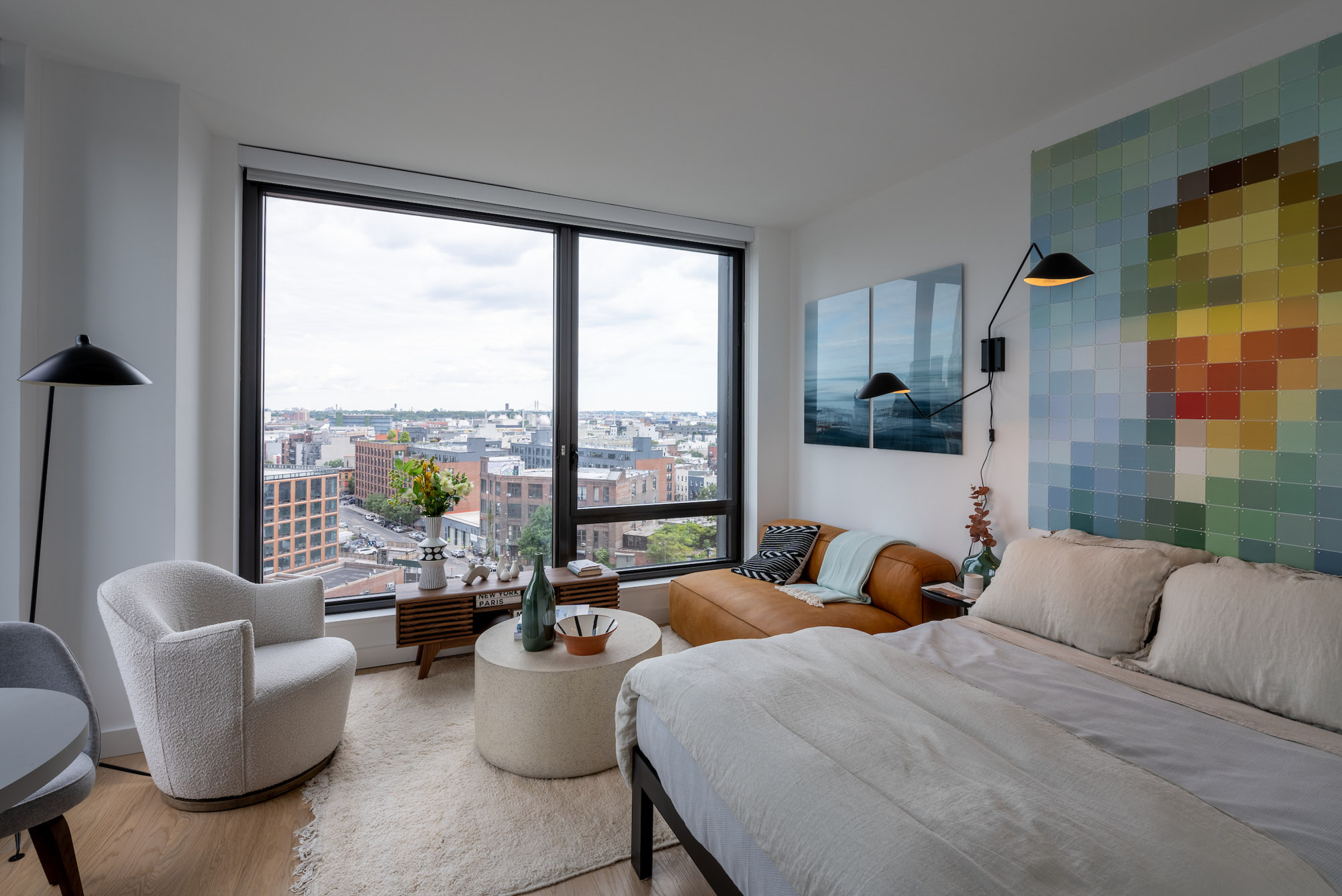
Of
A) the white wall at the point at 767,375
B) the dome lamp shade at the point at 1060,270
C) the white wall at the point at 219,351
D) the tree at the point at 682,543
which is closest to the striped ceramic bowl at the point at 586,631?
the tree at the point at 682,543

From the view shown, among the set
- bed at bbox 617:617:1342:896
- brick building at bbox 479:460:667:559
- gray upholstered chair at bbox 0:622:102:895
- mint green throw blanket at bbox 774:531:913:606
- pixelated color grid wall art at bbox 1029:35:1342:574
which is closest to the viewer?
bed at bbox 617:617:1342:896

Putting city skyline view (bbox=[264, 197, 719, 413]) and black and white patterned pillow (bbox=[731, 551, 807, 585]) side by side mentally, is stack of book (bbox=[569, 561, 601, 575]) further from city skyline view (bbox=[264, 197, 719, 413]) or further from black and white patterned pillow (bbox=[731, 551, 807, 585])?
city skyline view (bbox=[264, 197, 719, 413])

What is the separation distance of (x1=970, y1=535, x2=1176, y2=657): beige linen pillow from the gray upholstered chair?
2.79 metres

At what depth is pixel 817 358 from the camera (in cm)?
429

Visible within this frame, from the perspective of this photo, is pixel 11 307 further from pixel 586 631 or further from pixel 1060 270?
pixel 1060 270

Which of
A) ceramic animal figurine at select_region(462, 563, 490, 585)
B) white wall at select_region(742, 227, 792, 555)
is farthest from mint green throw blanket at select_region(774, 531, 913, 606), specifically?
ceramic animal figurine at select_region(462, 563, 490, 585)

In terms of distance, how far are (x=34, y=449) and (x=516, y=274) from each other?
2.42m

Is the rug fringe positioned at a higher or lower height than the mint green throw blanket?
lower

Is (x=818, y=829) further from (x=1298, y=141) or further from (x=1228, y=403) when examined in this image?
(x=1298, y=141)

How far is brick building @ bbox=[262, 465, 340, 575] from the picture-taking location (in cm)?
347

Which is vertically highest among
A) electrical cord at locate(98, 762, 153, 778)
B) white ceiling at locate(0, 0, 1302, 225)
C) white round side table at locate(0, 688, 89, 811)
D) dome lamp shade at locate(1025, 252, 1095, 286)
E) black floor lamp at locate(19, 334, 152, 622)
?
white ceiling at locate(0, 0, 1302, 225)

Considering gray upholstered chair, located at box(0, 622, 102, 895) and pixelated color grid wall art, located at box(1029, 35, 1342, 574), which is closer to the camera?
gray upholstered chair, located at box(0, 622, 102, 895)

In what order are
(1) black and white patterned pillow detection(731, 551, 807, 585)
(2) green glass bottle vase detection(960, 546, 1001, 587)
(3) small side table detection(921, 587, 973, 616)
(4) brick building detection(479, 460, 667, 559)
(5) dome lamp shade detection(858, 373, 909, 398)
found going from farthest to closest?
(4) brick building detection(479, 460, 667, 559), (1) black and white patterned pillow detection(731, 551, 807, 585), (5) dome lamp shade detection(858, 373, 909, 398), (2) green glass bottle vase detection(960, 546, 1001, 587), (3) small side table detection(921, 587, 973, 616)

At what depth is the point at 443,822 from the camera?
7.13ft
